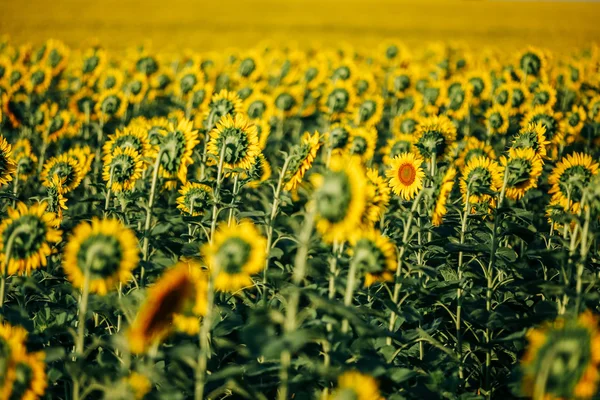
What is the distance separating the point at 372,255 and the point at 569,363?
841 mm

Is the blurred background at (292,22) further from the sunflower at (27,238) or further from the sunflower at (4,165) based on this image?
the sunflower at (27,238)

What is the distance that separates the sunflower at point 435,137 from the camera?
407cm

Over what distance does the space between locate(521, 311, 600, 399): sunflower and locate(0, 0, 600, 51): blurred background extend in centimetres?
2154

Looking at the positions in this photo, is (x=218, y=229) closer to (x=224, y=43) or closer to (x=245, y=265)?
(x=245, y=265)

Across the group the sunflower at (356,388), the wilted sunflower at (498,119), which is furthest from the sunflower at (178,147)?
the wilted sunflower at (498,119)

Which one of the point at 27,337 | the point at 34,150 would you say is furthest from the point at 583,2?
the point at 27,337

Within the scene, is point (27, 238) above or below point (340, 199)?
below

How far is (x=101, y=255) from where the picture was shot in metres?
2.19

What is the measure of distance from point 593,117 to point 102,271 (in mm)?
5776

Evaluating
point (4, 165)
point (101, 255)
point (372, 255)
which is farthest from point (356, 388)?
point (4, 165)

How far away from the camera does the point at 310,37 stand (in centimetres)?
2778

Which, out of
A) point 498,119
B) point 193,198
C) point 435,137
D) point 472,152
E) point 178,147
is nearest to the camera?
point 178,147

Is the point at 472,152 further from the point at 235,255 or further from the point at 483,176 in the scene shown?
the point at 235,255

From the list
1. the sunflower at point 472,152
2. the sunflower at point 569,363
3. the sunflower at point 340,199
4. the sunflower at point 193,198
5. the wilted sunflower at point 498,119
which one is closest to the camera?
the sunflower at point 569,363
